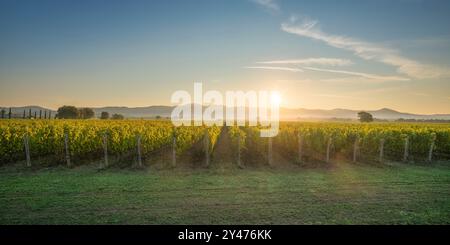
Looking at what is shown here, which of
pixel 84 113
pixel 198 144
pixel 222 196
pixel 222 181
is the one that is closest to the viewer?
pixel 222 196

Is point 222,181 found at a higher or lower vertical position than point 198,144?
lower

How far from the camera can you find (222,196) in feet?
33.9

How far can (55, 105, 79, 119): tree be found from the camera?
77438mm

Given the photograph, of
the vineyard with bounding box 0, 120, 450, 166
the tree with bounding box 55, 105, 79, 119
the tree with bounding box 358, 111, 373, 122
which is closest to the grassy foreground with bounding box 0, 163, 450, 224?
the vineyard with bounding box 0, 120, 450, 166

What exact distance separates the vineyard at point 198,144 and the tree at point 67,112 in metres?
61.3

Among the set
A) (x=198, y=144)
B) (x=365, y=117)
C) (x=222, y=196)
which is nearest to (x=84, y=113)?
(x=198, y=144)

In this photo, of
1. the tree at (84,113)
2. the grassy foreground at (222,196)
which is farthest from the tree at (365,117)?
the grassy foreground at (222,196)

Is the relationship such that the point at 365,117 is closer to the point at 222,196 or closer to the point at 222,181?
the point at 222,181

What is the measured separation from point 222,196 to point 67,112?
75390 millimetres

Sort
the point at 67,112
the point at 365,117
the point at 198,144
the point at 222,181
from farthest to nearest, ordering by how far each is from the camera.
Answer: the point at 365,117 < the point at 67,112 < the point at 198,144 < the point at 222,181

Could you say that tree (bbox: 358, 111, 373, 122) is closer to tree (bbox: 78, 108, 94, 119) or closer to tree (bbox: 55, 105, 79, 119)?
tree (bbox: 78, 108, 94, 119)

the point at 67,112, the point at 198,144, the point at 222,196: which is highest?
the point at 67,112
